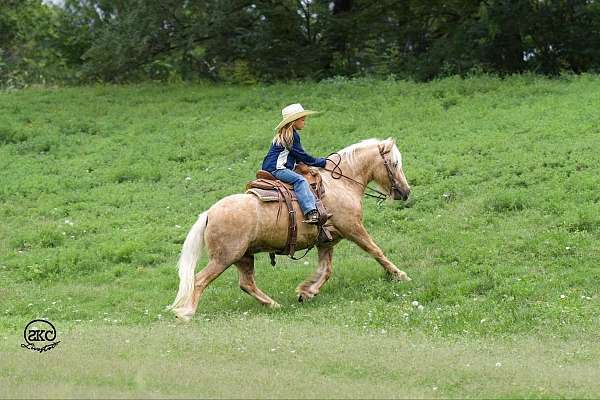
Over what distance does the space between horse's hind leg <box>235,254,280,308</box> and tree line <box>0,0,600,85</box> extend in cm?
1701

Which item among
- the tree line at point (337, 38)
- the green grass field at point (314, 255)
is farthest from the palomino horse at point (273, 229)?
the tree line at point (337, 38)

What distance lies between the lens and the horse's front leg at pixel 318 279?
1333cm

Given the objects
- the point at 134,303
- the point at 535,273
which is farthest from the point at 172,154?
the point at 535,273

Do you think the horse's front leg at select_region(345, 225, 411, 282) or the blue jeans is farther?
the horse's front leg at select_region(345, 225, 411, 282)

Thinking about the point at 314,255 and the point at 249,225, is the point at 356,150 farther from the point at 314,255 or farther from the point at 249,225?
the point at 314,255

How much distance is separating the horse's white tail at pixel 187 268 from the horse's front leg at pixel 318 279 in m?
1.79

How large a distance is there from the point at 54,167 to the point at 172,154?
2828 millimetres

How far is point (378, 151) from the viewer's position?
1406 centimetres

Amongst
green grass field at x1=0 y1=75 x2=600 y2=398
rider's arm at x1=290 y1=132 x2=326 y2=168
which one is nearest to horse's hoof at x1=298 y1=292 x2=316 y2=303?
green grass field at x1=0 y1=75 x2=600 y2=398

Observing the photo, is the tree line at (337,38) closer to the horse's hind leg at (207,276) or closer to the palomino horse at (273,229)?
the palomino horse at (273,229)

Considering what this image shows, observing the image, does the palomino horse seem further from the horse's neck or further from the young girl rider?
the young girl rider

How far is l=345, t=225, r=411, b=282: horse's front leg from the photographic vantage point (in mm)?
13430

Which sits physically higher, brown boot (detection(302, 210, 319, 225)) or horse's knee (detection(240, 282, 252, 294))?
brown boot (detection(302, 210, 319, 225))

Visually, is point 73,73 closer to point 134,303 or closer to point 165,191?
point 165,191
